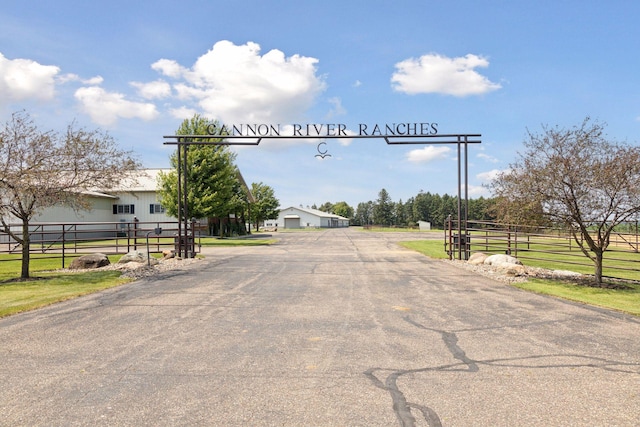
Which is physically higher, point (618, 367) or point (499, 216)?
point (499, 216)

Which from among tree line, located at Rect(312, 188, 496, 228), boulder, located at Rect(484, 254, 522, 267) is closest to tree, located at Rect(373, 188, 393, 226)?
tree line, located at Rect(312, 188, 496, 228)

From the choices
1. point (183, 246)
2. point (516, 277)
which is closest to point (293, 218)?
point (183, 246)

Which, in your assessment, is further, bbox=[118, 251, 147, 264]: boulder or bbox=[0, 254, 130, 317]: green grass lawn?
bbox=[118, 251, 147, 264]: boulder

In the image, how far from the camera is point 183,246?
748 inches

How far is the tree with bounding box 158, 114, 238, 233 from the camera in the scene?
3569cm

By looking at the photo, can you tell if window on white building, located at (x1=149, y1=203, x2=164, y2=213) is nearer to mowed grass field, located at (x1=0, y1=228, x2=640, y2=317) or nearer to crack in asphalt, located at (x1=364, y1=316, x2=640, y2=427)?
mowed grass field, located at (x1=0, y1=228, x2=640, y2=317)

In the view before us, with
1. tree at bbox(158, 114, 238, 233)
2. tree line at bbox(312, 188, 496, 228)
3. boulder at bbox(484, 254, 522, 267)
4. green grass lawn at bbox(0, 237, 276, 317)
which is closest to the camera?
green grass lawn at bbox(0, 237, 276, 317)

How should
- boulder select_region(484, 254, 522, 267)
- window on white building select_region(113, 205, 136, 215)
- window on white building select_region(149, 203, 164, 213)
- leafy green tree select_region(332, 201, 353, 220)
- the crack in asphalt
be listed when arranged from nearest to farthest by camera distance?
1. the crack in asphalt
2. boulder select_region(484, 254, 522, 267)
3. window on white building select_region(149, 203, 164, 213)
4. window on white building select_region(113, 205, 136, 215)
5. leafy green tree select_region(332, 201, 353, 220)

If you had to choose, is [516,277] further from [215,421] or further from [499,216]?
[215,421]

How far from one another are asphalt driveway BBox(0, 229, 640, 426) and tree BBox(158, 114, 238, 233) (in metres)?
26.2

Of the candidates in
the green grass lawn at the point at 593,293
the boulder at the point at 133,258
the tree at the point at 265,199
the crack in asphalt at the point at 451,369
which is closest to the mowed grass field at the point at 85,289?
the green grass lawn at the point at 593,293

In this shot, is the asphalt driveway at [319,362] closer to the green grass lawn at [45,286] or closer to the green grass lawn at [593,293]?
the green grass lawn at [45,286]

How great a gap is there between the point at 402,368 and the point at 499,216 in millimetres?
10223

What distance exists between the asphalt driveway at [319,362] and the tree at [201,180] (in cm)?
2620
